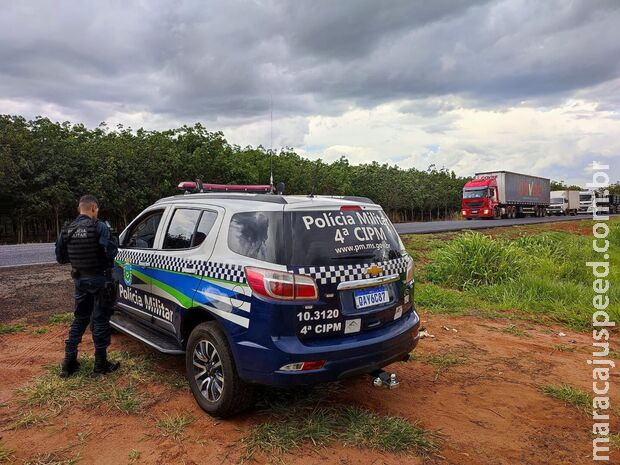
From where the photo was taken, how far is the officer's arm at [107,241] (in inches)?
167

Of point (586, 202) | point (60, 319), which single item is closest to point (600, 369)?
point (60, 319)

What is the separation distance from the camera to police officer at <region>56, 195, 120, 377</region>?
428cm

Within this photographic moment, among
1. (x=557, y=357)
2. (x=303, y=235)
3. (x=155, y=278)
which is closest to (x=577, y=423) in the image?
(x=557, y=357)

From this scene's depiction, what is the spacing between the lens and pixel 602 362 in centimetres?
523

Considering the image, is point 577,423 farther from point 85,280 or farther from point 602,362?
point 85,280

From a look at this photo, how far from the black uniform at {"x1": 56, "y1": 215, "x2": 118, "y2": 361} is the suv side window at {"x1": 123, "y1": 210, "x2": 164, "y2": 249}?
42 cm

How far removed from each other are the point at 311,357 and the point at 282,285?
1.78ft

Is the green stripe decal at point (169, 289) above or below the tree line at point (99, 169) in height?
below

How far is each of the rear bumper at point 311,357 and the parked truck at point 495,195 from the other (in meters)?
34.0

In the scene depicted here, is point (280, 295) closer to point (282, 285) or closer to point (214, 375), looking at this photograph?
point (282, 285)

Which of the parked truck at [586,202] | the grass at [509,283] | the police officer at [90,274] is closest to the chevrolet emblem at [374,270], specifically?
the police officer at [90,274]

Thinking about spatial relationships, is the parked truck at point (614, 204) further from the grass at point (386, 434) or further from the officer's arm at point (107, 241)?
the officer's arm at point (107, 241)

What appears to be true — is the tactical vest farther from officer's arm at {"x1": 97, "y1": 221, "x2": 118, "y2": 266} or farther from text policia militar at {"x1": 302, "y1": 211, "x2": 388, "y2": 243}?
text policia militar at {"x1": 302, "y1": 211, "x2": 388, "y2": 243}

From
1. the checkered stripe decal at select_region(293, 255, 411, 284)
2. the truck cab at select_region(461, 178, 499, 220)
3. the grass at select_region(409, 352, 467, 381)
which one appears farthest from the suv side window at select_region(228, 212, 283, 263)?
the truck cab at select_region(461, 178, 499, 220)
